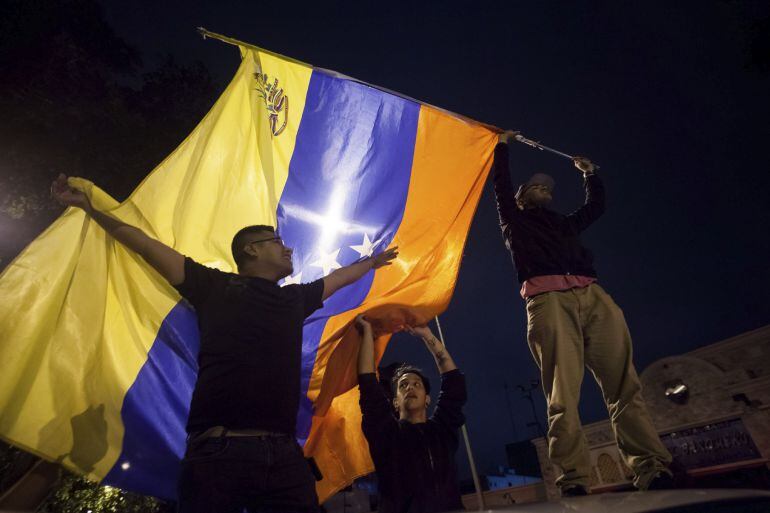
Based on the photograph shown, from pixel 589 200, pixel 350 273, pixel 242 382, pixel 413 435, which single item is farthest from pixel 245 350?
pixel 589 200

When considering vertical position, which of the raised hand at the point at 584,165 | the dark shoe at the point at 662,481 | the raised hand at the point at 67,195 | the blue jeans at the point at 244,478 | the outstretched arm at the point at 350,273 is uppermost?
the raised hand at the point at 584,165

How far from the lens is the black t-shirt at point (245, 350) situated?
1786 millimetres

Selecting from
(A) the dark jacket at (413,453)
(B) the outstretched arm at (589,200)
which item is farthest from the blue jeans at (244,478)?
(B) the outstretched arm at (589,200)

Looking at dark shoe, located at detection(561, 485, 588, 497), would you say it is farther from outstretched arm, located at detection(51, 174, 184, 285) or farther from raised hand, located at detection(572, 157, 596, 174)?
raised hand, located at detection(572, 157, 596, 174)

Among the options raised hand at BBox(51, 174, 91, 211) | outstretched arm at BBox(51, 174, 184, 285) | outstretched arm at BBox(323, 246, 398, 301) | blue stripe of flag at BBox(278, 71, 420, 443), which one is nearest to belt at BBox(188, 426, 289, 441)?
outstretched arm at BBox(51, 174, 184, 285)

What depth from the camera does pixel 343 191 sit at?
12.7 feet

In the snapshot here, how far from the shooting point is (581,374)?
2.87 m

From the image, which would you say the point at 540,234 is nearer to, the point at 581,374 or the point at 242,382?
the point at 581,374

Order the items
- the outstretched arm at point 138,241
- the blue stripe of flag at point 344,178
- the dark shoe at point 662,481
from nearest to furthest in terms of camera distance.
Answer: the outstretched arm at point 138,241 → the dark shoe at point 662,481 → the blue stripe of flag at point 344,178

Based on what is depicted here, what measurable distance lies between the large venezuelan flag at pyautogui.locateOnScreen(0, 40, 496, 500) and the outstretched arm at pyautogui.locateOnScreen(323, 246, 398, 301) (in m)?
0.34

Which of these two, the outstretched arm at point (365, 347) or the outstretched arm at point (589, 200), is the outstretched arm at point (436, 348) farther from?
the outstretched arm at point (589, 200)

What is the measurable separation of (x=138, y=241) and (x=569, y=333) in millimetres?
2896

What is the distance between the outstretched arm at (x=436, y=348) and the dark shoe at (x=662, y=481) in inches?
54.8

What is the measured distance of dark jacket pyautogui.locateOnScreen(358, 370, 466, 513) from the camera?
2412mm
